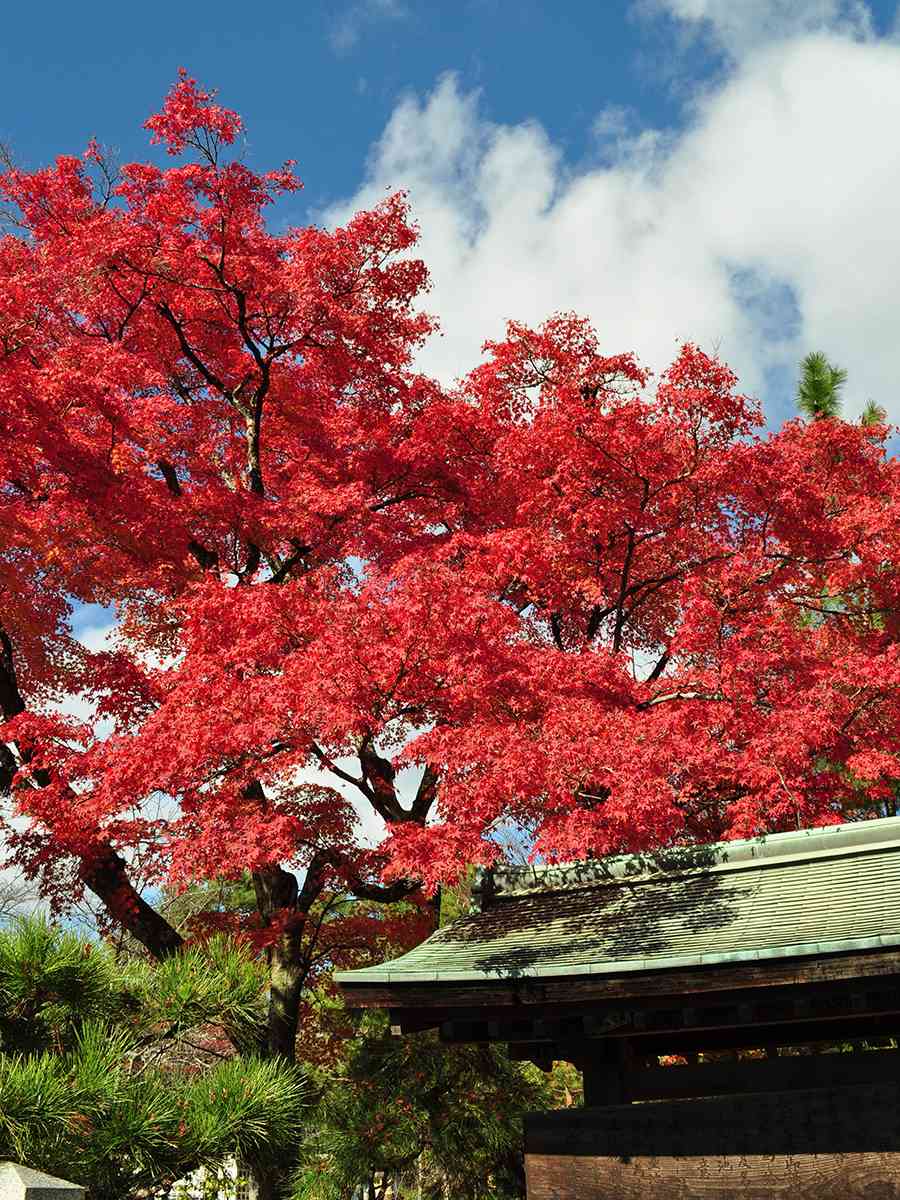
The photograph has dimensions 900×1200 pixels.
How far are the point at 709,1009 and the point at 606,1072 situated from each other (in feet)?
3.40

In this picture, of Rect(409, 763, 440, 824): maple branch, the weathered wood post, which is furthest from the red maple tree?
the weathered wood post

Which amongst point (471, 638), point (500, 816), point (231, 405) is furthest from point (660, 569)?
point (231, 405)

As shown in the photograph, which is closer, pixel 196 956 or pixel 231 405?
pixel 196 956

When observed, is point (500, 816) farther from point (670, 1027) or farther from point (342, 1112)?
point (670, 1027)

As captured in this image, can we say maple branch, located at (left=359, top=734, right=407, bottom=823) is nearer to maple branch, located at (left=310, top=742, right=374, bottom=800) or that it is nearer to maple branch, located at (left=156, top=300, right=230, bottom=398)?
maple branch, located at (left=310, top=742, right=374, bottom=800)

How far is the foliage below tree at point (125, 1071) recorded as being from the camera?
24.4ft

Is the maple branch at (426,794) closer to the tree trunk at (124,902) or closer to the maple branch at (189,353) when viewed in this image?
the tree trunk at (124,902)

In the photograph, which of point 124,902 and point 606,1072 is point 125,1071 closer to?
point 606,1072

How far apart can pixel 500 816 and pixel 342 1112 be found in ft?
11.4

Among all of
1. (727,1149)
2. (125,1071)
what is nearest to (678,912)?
(727,1149)

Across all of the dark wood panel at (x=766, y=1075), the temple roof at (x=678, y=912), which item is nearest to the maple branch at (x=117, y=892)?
the temple roof at (x=678, y=912)

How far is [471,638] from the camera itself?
13.2 metres

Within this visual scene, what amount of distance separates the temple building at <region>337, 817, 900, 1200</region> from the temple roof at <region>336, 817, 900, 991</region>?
0.8 inches

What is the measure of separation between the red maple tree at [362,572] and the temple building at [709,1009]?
2.67 metres
